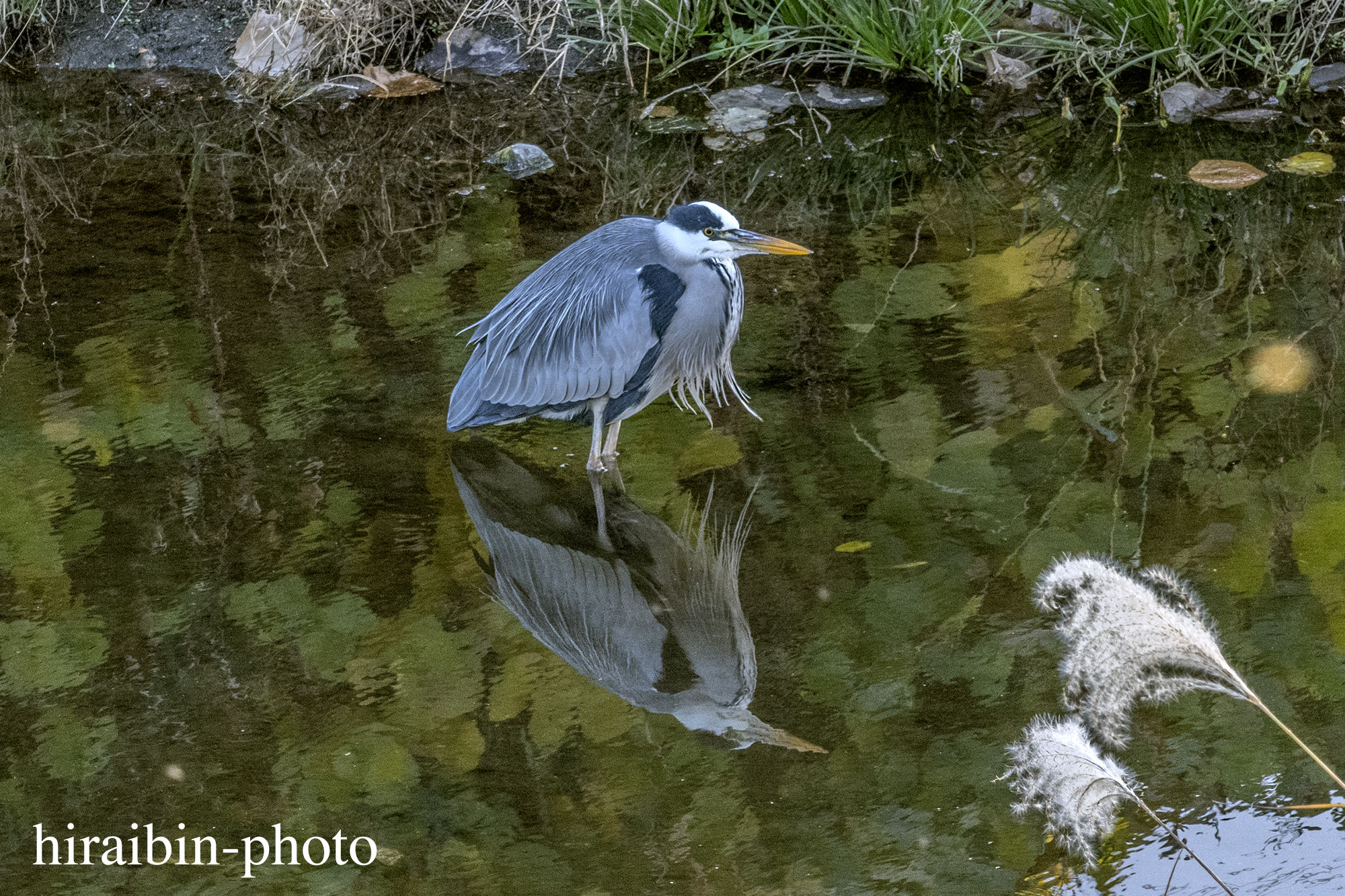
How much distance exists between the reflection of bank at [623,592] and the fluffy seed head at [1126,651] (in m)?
0.58

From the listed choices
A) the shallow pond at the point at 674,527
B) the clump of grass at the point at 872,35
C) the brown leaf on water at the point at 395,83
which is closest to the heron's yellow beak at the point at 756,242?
the shallow pond at the point at 674,527

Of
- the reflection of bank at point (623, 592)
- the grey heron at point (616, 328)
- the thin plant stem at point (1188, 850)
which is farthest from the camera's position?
the grey heron at point (616, 328)

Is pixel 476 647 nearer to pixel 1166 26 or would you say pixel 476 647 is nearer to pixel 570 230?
pixel 570 230

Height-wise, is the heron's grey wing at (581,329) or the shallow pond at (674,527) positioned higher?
the heron's grey wing at (581,329)

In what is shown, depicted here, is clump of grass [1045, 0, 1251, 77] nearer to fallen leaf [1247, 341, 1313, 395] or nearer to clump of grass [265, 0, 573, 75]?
fallen leaf [1247, 341, 1313, 395]

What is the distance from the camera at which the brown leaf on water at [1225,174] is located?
5.36 m

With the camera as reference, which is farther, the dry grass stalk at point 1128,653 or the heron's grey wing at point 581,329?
the heron's grey wing at point 581,329

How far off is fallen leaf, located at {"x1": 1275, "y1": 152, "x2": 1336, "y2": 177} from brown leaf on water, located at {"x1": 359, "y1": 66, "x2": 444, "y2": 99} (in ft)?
13.0

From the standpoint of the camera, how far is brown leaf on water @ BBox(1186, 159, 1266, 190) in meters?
5.36

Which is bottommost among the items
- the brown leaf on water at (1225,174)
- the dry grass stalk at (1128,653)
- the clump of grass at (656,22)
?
the brown leaf on water at (1225,174)

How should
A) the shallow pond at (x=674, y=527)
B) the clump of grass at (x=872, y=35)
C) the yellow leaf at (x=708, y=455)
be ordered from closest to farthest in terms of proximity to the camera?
the shallow pond at (x=674, y=527) < the yellow leaf at (x=708, y=455) < the clump of grass at (x=872, y=35)

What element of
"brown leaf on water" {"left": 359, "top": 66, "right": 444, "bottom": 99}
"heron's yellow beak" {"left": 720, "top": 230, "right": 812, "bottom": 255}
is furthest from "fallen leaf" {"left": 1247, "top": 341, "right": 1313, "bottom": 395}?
"brown leaf on water" {"left": 359, "top": 66, "right": 444, "bottom": 99}

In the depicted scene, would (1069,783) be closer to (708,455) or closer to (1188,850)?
(1188,850)

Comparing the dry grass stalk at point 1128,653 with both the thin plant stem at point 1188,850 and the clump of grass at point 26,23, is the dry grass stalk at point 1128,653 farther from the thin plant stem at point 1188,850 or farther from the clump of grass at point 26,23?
the clump of grass at point 26,23
